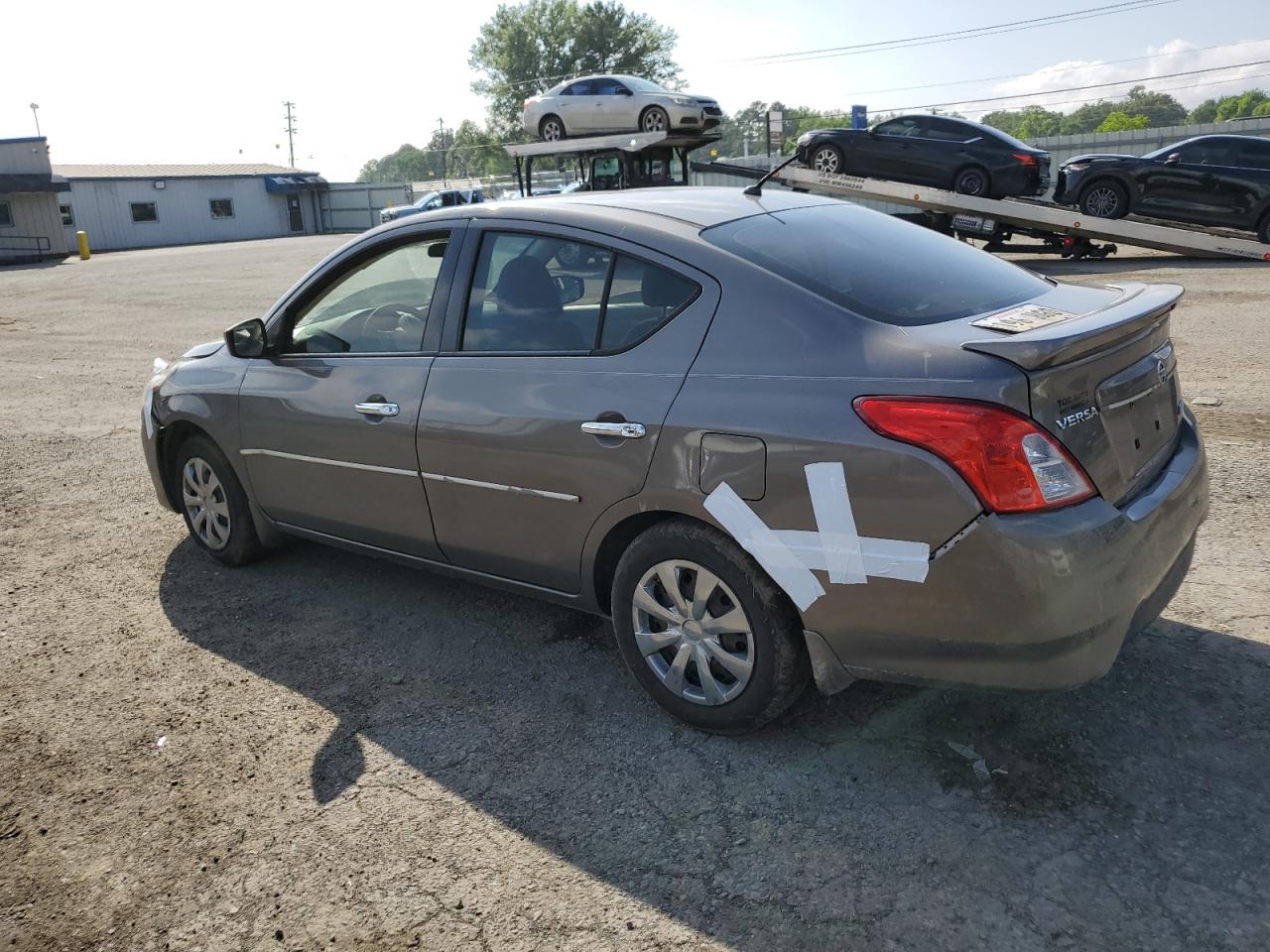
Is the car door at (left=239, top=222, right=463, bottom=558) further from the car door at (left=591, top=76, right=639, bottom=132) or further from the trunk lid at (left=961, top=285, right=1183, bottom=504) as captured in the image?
the car door at (left=591, top=76, right=639, bottom=132)

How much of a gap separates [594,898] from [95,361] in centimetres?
1162

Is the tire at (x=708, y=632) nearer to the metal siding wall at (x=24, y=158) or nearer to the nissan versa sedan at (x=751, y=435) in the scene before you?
the nissan versa sedan at (x=751, y=435)

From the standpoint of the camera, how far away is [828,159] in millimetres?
18562

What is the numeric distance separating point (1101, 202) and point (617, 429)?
1659 centimetres

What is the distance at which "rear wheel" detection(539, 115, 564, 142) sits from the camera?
2252 cm

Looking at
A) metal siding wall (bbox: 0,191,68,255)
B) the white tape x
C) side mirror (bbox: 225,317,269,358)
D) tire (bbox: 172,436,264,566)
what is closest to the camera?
the white tape x

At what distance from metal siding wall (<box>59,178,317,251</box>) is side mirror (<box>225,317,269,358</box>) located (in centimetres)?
4757

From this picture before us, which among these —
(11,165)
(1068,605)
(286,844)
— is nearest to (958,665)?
(1068,605)

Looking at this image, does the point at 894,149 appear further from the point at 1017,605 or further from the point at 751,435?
the point at 1017,605

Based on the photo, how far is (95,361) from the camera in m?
12.0

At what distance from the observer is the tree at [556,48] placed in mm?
79188

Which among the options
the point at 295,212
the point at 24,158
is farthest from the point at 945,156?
the point at 295,212

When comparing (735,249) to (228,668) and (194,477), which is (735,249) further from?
(194,477)

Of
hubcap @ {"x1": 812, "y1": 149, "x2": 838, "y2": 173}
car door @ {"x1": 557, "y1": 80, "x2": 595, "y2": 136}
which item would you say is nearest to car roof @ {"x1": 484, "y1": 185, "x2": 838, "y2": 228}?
hubcap @ {"x1": 812, "y1": 149, "x2": 838, "y2": 173}
